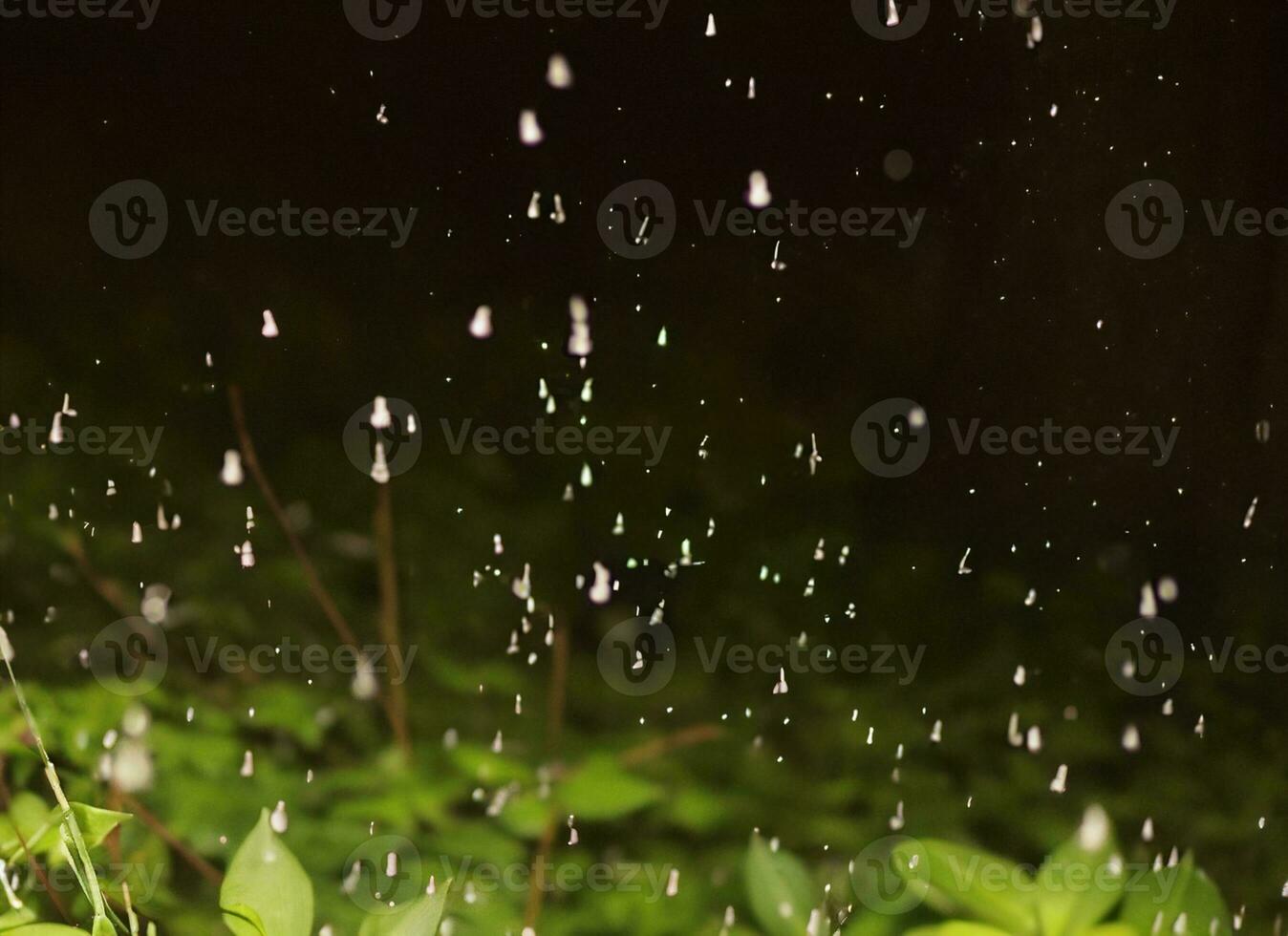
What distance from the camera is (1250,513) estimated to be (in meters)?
0.57

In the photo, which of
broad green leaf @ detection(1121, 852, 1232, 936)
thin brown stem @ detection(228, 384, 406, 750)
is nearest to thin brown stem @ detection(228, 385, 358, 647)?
thin brown stem @ detection(228, 384, 406, 750)

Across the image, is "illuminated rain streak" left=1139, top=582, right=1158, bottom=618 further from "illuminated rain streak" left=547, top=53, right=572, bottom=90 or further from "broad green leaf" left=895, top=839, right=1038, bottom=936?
"illuminated rain streak" left=547, top=53, right=572, bottom=90

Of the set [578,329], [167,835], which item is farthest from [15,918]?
[578,329]

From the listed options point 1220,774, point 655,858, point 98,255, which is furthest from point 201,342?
point 1220,774

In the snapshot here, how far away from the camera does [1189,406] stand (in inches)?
21.7

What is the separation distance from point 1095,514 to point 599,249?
1.03ft

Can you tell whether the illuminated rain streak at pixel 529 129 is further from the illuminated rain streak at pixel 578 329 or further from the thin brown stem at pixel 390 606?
the thin brown stem at pixel 390 606

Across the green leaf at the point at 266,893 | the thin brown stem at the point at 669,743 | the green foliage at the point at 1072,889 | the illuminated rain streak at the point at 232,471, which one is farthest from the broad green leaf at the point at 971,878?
the illuminated rain streak at the point at 232,471

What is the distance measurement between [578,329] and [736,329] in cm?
9

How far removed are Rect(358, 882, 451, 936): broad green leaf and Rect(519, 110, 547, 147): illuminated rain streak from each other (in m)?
0.42

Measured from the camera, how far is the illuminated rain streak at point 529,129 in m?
0.53

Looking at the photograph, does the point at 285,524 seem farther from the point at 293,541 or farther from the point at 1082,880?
the point at 1082,880

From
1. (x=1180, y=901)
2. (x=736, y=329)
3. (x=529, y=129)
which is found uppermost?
(x=529, y=129)

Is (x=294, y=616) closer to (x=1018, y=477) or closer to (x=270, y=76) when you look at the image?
(x=270, y=76)
